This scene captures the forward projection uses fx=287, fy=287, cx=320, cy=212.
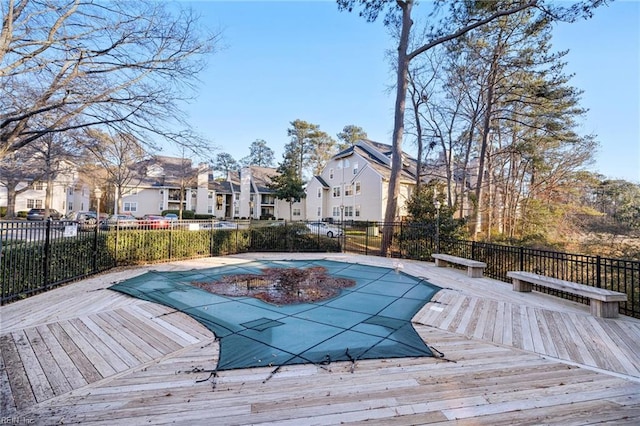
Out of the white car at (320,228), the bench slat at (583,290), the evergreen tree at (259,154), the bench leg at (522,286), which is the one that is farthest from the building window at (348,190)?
the evergreen tree at (259,154)

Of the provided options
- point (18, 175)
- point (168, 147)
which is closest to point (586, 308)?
point (168, 147)

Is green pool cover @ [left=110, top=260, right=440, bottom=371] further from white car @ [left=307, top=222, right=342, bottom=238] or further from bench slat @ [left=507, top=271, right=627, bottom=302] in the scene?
white car @ [left=307, top=222, right=342, bottom=238]

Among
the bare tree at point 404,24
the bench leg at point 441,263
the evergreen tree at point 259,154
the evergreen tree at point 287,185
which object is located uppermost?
the evergreen tree at point 259,154

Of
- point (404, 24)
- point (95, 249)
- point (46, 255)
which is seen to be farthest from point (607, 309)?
point (404, 24)

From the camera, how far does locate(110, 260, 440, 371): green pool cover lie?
3.09m

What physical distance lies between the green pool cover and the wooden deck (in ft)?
0.63

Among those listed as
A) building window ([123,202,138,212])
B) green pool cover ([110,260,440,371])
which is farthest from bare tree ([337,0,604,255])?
building window ([123,202,138,212])

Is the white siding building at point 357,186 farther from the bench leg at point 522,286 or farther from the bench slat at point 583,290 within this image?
the bench slat at point 583,290

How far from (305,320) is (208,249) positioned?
7085 millimetres

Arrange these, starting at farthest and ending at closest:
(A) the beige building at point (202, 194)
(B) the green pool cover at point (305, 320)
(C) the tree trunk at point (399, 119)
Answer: (A) the beige building at point (202, 194)
(C) the tree trunk at point (399, 119)
(B) the green pool cover at point (305, 320)

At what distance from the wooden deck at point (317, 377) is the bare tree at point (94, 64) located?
4.15m

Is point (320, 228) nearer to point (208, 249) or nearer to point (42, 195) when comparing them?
point (208, 249)

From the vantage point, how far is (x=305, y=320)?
162 inches

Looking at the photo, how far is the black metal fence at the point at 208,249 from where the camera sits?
504 cm
